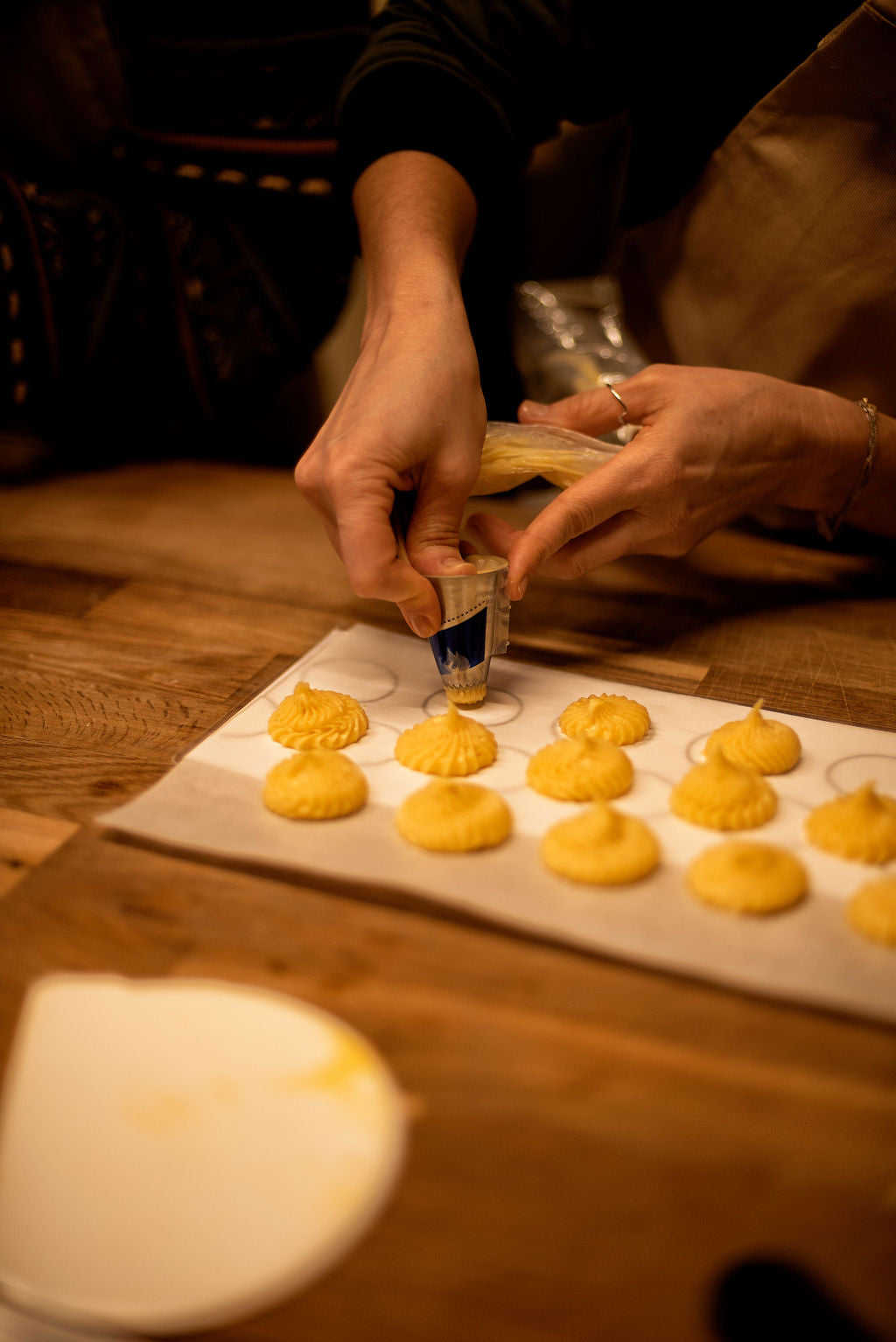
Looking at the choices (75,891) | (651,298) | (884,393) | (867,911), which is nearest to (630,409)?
(884,393)

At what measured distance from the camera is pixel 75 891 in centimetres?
85

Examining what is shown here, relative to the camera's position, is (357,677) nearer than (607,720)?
No

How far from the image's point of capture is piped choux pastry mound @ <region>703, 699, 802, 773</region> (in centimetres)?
101

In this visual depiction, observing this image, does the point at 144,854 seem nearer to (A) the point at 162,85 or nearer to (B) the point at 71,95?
(A) the point at 162,85

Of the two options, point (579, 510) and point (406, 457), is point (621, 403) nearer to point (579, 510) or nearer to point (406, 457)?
point (579, 510)

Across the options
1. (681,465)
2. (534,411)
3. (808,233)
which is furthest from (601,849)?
(808,233)

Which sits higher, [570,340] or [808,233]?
[808,233]

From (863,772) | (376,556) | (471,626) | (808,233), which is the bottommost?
(863,772)

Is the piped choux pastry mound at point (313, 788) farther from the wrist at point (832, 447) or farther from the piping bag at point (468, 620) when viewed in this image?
the wrist at point (832, 447)

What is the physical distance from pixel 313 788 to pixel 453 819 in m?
0.14

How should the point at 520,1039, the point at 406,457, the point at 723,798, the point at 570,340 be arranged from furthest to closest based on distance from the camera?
the point at 570,340, the point at 406,457, the point at 723,798, the point at 520,1039

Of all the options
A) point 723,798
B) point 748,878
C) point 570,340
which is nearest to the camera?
point 748,878

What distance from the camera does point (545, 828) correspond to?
93 centimetres

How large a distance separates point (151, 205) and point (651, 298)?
3.11ft
